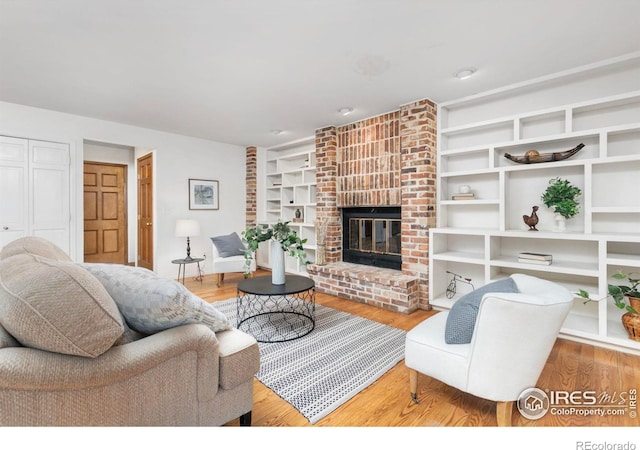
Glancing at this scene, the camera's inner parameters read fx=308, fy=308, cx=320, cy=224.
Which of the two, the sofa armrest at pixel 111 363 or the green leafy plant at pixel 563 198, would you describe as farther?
the green leafy plant at pixel 563 198

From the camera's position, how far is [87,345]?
1000 millimetres

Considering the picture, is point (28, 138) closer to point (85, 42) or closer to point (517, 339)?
point (85, 42)

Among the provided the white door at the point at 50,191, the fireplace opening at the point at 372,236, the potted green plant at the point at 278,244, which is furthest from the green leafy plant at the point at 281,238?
the white door at the point at 50,191

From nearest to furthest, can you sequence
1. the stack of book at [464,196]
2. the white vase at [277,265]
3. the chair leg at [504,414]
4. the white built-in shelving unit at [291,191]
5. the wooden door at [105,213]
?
the chair leg at [504,414], the white vase at [277,265], the stack of book at [464,196], the white built-in shelving unit at [291,191], the wooden door at [105,213]

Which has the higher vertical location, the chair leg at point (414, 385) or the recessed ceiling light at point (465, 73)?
the recessed ceiling light at point (465, 73)

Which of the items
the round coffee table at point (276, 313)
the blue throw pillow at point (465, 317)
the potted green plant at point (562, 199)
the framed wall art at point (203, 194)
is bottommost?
the round coffee table at point (276, 313)

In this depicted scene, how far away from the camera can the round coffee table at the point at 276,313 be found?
262cm

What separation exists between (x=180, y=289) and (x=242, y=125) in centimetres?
360

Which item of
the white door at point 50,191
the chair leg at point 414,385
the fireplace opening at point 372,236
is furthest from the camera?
the fireplace opening at point 372,236

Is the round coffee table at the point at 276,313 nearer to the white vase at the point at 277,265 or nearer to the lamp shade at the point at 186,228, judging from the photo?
the white vase at the point at 277,265

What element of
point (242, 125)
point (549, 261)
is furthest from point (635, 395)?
point (242, 125)

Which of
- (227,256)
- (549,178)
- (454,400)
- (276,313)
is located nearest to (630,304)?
(549,178)

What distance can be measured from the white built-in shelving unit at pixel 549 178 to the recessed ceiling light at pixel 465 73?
511 millimetres

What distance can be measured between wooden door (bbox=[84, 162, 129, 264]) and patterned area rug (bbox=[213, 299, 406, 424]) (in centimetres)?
391
